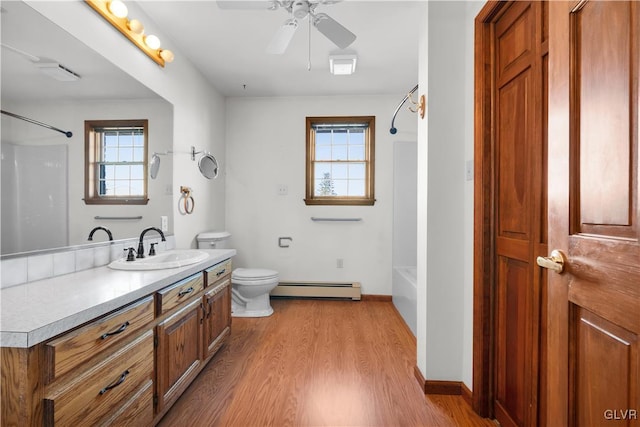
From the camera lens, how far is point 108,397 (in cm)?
105

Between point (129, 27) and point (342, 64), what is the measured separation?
1639 mm

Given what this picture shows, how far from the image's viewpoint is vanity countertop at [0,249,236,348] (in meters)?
0.80

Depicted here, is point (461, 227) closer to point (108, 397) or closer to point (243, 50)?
point (108, 397)

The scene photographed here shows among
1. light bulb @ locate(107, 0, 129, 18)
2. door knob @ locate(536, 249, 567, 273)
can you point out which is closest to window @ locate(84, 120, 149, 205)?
light bulb @ locate(107, 0, 129, 18)

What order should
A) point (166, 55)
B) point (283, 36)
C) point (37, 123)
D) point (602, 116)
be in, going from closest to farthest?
point (602, 116), point (37, 123), point (283, 36), point (166, 55)

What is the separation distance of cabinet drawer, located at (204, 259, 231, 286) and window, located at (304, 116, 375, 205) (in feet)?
5.11

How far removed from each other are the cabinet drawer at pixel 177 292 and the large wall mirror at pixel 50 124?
590 mm

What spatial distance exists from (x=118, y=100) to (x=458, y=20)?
2.12 meters

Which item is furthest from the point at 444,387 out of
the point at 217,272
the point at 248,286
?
the point at 248,286

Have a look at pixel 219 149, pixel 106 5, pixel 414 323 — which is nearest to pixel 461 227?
pixel 414 323

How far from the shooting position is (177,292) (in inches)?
59.9

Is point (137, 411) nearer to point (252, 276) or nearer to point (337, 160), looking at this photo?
point (252, 276)

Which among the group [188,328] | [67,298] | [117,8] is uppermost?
[117,8]

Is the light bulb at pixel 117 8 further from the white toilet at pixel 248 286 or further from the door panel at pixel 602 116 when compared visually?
the door panel at pixel 602 116
